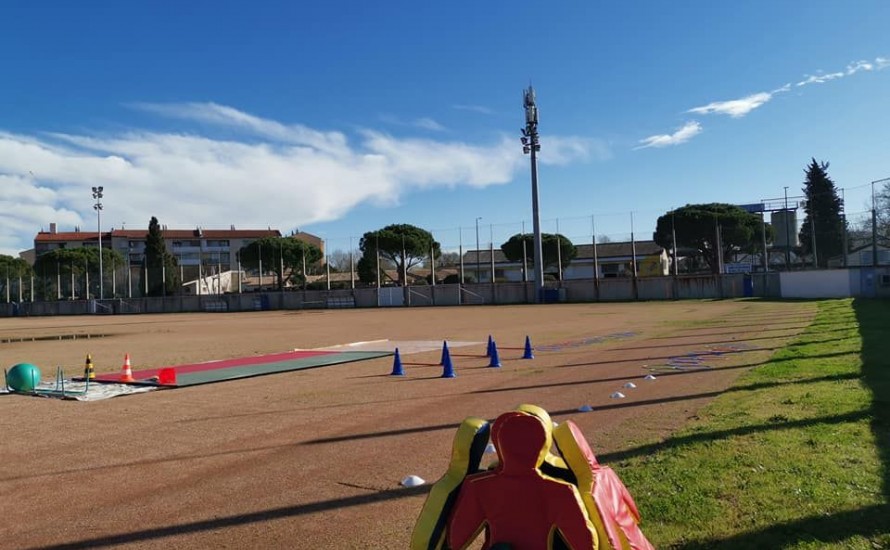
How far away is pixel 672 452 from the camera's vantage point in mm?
A: 5797

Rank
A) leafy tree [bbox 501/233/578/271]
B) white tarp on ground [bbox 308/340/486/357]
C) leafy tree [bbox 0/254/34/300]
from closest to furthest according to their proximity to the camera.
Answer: white tarp on ground [bbox 308/340/486/357] → leafy tree [bbox 501/233/578/271] → leafy tree [bbox 0/254/34/300]

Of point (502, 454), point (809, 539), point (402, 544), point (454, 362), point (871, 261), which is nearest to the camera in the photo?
point (502, 454)

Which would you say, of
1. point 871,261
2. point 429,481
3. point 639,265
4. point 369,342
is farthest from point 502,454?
point 639,265

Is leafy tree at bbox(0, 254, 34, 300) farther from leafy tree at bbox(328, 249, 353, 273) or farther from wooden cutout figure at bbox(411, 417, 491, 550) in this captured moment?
Result: wooden cutout figure at bbox(411, 417, 491, 550)

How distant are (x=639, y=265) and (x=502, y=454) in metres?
77.7

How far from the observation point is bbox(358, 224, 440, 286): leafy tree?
80562 millimetres

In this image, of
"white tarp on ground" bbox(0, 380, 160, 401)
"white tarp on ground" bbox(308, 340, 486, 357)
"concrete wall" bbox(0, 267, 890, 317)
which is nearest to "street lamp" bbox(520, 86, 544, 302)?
"concrete wall" bbox(0, 267, 890, 317)

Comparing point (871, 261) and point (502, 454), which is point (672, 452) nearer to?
point (502, 454)

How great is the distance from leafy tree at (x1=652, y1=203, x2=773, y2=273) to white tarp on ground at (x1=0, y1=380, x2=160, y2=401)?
59.7m

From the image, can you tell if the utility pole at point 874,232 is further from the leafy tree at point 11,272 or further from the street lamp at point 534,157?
the leafy tree at point 11,272

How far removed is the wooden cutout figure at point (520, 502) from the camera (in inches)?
105

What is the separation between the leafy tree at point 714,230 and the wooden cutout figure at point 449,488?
65.3 meters

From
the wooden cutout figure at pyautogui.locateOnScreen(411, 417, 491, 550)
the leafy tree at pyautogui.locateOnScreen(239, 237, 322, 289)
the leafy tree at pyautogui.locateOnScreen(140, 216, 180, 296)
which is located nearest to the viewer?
the wooden cutout figure at pyautogui.locateOnScreen(411, 417, 491, 550)

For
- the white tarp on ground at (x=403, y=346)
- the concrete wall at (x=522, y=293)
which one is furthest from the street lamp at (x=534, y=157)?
the white tarp on ground at (x=403, y=346)
